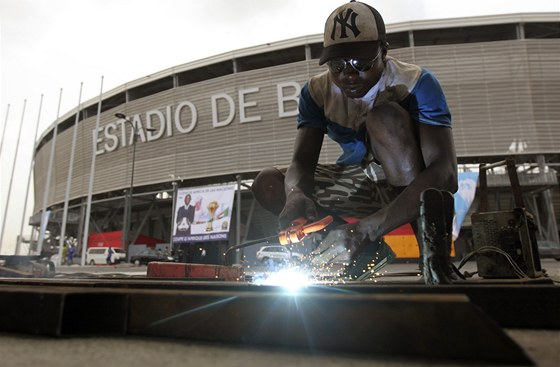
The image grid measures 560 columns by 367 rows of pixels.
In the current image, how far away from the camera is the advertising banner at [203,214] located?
23.4 meters

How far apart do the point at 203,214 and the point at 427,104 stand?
75.1 ft

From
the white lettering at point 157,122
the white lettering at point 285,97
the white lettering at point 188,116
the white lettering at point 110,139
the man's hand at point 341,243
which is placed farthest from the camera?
the white lettering at point 110,139

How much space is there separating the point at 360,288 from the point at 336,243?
2.07 ft

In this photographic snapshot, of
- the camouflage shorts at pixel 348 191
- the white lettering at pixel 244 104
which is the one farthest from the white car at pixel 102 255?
the camouflage shorts at pixel 348 191

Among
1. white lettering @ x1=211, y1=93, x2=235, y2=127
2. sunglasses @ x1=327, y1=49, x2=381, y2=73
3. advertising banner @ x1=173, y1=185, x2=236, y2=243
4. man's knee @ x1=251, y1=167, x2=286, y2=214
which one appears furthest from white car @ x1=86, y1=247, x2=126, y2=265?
sunglasses @ x1=327, y1=49, x2=381, y2=73

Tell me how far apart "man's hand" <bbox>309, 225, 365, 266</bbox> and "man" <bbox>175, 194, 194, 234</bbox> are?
2325cm

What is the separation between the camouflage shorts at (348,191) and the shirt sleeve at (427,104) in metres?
0.68

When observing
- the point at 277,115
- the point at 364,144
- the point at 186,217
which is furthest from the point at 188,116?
the point at 364,144

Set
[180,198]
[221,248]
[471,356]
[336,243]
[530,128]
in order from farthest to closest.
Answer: [221,248] → [180,198] → [530,128] → [336,243] → [471,356]

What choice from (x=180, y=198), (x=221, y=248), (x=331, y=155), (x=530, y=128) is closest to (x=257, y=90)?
(x=331, y=155)

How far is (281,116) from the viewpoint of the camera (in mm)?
26156

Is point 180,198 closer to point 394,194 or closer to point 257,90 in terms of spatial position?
point 257,90

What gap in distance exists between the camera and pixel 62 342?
1.16 m

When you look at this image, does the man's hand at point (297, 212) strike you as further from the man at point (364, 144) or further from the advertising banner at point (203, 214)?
the advertising banner at point (203, 214)
